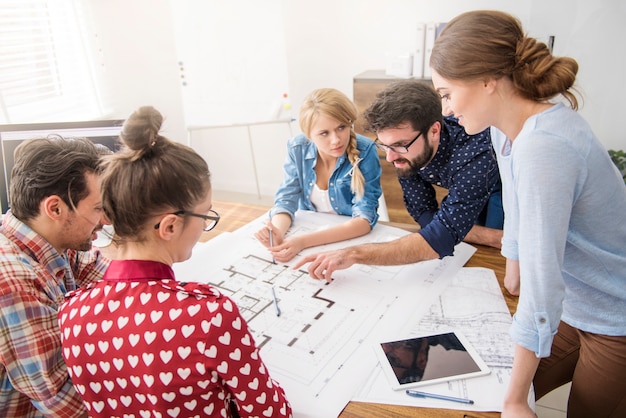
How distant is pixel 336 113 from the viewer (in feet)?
5.54

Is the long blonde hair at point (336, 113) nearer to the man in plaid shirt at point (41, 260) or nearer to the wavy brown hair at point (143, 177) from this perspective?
the man in plaid shirt at point (41, 260)

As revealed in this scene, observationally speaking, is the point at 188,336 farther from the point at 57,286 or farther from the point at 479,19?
the point at 479,19

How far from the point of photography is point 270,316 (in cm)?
113

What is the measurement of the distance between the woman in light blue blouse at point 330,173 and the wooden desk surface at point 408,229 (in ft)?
0.44

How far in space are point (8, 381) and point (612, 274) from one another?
1197 mm

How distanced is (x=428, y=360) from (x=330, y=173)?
103cm

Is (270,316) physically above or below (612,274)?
below

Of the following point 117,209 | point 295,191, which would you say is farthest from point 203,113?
point 117,209

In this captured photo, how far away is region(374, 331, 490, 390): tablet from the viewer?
91cm

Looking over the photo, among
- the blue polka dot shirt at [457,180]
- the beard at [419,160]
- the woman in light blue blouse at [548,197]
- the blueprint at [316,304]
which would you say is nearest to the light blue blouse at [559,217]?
the woman in light blue blouse at [548,197]

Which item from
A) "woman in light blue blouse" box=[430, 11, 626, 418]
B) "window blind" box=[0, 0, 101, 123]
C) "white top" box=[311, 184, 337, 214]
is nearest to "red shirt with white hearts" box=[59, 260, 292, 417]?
"woman in light blue blouse" box=[430, 11, 626, 418]

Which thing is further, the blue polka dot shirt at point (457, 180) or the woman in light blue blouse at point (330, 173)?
the woman in light blue blouse at point (330, 173)

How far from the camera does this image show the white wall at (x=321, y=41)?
2.75 metres

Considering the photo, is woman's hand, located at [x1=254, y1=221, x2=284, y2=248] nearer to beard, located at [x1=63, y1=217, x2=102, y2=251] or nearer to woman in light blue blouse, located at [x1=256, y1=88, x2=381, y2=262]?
woman in light blue blouse, located at [x1=256, y1=88, x2=381, y2=262]
